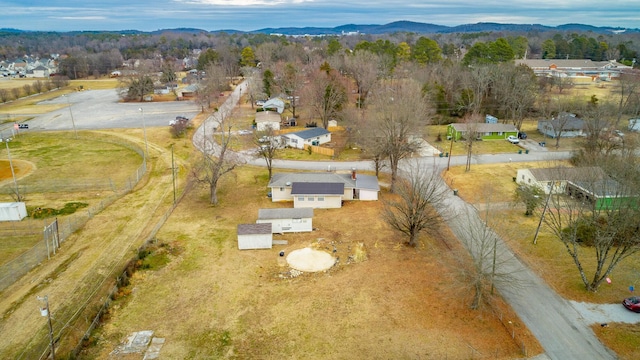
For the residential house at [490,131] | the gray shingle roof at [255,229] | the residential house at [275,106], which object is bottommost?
the gray shingle roof at [255,229]

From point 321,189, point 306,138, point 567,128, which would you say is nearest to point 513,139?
point 567,128

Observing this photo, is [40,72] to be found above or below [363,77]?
below

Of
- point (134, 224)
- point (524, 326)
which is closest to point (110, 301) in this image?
point (134, 224)

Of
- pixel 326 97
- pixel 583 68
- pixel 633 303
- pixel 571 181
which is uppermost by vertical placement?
pixel 583 68

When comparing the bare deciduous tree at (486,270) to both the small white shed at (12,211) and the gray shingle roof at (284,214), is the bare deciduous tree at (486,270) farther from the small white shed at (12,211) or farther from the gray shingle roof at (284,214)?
the small white shed at (12,211)

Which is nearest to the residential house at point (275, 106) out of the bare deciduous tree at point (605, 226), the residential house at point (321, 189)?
the residential house at point (321, 189)

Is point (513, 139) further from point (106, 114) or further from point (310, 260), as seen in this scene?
point (106, 114)
